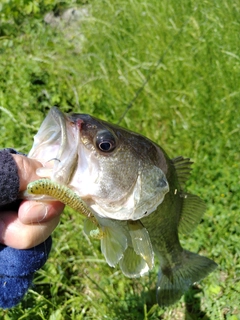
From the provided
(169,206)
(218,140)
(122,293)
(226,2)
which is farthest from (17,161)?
(226,2)

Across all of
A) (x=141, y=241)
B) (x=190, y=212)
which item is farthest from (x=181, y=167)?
(x=141, y=241)

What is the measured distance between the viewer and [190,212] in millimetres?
2012

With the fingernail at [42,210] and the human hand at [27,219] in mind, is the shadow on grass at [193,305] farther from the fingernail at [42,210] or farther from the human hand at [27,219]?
the fingernail at [42,210]

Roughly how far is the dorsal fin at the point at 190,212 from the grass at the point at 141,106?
0.41m

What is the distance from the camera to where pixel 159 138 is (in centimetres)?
341

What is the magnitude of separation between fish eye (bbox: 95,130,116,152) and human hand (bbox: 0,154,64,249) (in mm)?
201

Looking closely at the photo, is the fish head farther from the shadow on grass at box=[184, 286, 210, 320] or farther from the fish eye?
the shadow on grass at box=[184, 286, 210, 320]

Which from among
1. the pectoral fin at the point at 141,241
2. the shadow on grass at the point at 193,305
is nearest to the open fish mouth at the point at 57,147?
the pectoral fin at the point at 141,241

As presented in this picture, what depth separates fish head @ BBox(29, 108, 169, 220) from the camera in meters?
1.31

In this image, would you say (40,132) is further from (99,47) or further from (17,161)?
(99,47)

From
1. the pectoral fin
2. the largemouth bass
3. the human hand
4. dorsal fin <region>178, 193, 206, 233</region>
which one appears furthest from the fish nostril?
dorsal fin <region>178, 193, 206, 233</region>

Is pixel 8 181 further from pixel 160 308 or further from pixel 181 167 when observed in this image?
pixel 160 308

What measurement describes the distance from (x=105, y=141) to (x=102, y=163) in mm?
71

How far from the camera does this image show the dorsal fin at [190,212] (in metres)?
1.98
